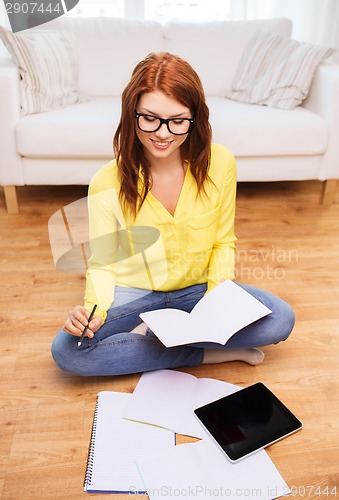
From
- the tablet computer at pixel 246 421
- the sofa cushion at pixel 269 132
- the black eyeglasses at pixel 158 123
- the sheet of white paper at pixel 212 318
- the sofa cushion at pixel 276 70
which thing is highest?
the black eyeglasses at pixel 158 123

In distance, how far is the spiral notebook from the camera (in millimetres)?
1162

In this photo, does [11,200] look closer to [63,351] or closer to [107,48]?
[107,48]

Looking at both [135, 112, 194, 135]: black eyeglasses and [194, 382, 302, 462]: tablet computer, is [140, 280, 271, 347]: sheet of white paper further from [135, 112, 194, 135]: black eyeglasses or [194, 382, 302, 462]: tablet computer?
[135, 112, 194, 135]: black eyeglasses

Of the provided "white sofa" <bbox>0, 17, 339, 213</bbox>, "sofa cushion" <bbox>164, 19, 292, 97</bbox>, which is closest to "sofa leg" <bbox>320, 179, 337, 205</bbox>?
"white sofa" <bbox>0, 17, 339, 213</bbox>

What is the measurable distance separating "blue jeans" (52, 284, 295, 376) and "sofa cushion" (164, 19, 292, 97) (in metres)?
1.55

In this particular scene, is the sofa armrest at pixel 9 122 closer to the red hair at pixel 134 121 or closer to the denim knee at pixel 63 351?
the red hair at pixel 134 121

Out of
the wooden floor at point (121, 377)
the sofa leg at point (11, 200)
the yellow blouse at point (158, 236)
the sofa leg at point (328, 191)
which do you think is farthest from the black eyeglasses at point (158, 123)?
the sofa leg at point (328, 191)

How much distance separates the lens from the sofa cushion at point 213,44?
8.72ft

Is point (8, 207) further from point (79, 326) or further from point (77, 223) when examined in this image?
point (79, 326)

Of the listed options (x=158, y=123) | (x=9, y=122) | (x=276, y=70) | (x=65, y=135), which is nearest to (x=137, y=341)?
(x=158, y=123)

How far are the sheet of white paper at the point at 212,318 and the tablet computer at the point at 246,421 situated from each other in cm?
19

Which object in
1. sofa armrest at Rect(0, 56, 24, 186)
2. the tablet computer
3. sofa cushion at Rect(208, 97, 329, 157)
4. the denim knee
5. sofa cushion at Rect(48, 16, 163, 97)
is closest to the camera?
the tablet computer

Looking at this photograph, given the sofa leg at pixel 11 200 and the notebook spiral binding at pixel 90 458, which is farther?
the sofa leg at pixel 11 200

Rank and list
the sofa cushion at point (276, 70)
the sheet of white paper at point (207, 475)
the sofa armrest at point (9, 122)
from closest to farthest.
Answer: the sheet of white paper at point (207, 475), the sofa armrest at point (9, 122), the sofa cushion at point (276, 70)
